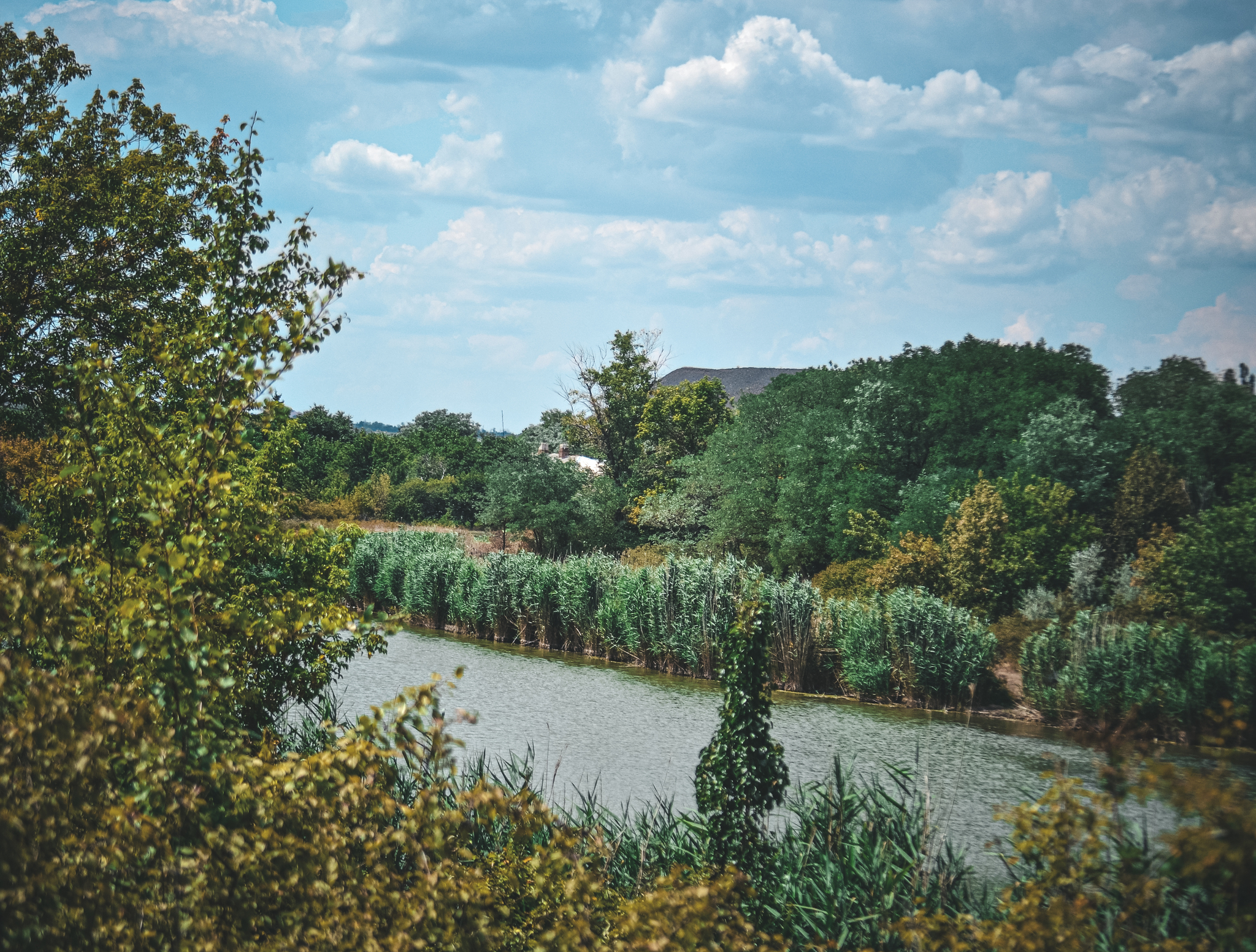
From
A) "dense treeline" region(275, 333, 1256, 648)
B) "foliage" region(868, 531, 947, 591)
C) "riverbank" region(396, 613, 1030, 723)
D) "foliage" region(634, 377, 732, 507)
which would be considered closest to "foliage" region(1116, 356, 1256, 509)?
"dense treeline" region(275, 333, 1256, 648)

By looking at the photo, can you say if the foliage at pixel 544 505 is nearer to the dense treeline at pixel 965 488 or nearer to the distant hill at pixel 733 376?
the dense treeline at pixel 965 488

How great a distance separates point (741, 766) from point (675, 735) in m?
7.96

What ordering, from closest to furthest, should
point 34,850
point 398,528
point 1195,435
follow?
point 34,850 → point 1195,435 → point 398,528

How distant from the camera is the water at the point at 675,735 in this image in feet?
35.5

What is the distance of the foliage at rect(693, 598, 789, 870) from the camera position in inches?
251

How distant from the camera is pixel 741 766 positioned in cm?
643

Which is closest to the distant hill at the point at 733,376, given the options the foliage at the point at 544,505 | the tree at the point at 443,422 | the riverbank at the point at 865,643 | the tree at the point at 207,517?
the tree at the point at 443,422

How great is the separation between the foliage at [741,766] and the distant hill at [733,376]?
2764 inches

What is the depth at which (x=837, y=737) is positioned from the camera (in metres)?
14.4

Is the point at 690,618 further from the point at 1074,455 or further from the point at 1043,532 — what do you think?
the point at 1074,455

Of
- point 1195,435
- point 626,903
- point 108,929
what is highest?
point 1195,435

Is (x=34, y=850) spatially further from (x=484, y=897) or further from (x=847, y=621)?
(x=847, y=621)

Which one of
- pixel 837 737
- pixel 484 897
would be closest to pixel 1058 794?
pixel 484 897

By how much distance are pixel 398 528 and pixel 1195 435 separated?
30.0 metres
